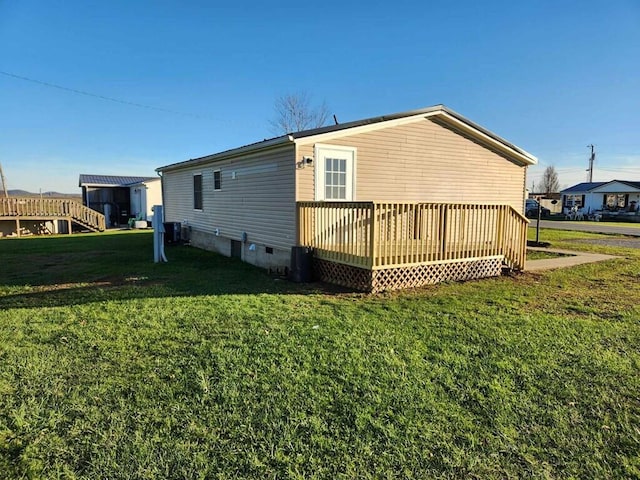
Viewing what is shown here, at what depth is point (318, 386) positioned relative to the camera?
331cm

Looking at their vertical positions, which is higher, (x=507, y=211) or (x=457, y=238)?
(x=507, y=211)

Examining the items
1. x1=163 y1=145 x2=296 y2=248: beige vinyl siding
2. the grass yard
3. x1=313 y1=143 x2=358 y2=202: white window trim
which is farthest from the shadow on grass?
x1=313 y1=143 x2=358 y2=202: white window trim

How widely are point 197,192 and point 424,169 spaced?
8192mm

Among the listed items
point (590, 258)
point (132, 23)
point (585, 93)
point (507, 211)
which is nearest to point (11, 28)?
point (132, 23)

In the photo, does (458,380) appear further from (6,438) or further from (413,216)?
(413,216)

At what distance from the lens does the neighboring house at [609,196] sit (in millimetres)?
37312

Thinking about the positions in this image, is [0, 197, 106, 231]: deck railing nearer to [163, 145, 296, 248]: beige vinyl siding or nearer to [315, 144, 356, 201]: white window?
[163, 145, 296, 248]: beige vinyl siding

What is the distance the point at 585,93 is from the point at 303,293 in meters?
16.8

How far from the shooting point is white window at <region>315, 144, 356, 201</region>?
324 inches

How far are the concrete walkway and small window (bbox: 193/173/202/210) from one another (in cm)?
1057

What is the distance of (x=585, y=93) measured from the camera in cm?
1636

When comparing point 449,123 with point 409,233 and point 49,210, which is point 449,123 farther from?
point 49,210

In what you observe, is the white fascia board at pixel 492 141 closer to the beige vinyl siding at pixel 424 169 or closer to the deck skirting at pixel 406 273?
the beige vinyl siding at pixel 424 169

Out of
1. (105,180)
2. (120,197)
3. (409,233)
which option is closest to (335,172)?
(409,233)
